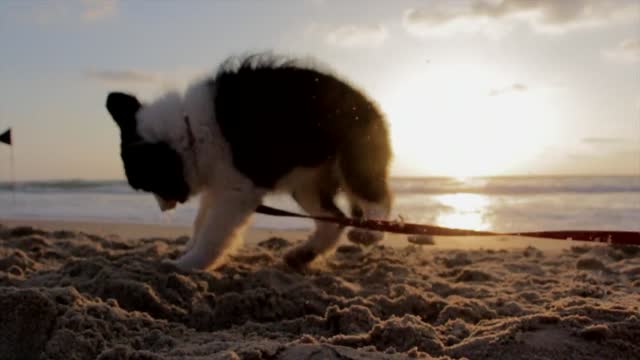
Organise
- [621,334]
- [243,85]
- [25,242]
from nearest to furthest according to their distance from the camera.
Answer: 1. [621,334]
2. [243,85]
3. [25,242]

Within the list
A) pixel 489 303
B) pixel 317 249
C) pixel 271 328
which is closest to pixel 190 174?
pixel 317 249

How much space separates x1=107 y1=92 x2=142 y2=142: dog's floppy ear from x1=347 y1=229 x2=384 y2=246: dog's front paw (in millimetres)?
1841

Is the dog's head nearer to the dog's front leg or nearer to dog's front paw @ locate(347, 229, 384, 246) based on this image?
the dog's front leg

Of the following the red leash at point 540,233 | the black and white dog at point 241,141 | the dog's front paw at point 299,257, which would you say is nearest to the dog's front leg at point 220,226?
the black and white dog at point 241,141

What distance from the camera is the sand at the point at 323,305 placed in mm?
2283

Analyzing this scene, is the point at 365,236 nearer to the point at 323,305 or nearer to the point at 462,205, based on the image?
the point at 323,305

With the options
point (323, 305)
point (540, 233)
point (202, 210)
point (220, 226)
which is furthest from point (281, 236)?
point (540, 233)

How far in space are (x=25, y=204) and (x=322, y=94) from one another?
10.8 meters

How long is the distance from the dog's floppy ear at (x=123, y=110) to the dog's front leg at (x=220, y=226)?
748mm

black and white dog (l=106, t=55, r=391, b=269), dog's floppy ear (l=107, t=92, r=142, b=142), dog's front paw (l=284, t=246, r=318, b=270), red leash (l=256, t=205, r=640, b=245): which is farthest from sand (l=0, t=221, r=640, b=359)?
dog's floppy ear (l=107, t=92, r=142, b=142)

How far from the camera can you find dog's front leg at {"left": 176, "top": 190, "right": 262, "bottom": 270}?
430 cm

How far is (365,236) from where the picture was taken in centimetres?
521

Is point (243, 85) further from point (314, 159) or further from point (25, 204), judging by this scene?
point (25, 204)

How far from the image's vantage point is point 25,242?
534 centimetres
